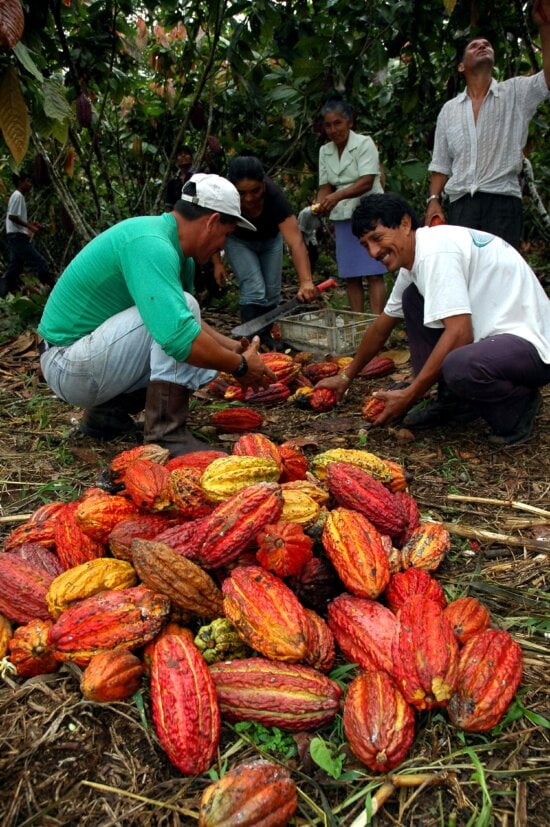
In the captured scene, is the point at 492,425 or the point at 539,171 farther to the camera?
the point at 539,171

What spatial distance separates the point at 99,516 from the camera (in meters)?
2.45

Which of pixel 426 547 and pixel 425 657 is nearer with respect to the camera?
pixel 425 657

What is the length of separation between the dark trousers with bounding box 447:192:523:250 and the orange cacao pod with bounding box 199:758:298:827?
4.53 metres

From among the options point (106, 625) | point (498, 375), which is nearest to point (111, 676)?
point (106, 625)

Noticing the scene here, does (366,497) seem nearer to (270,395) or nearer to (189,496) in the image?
(189,496)

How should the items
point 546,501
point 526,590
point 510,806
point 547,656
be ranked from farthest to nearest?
point 546,501
point 526,590
point 547,656
point 510,806

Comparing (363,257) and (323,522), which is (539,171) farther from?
(323,522)

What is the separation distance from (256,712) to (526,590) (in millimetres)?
1151

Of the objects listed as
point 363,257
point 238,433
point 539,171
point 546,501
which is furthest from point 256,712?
point 539,171

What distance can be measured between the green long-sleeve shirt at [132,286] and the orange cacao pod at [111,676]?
1705 mm

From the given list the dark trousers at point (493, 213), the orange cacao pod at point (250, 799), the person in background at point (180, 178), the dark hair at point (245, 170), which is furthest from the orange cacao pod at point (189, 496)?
the person in background at point (180, 178)

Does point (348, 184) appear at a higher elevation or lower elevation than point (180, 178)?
lower

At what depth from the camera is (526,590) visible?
7.63ft

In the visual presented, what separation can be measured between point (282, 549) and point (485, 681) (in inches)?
28.6
